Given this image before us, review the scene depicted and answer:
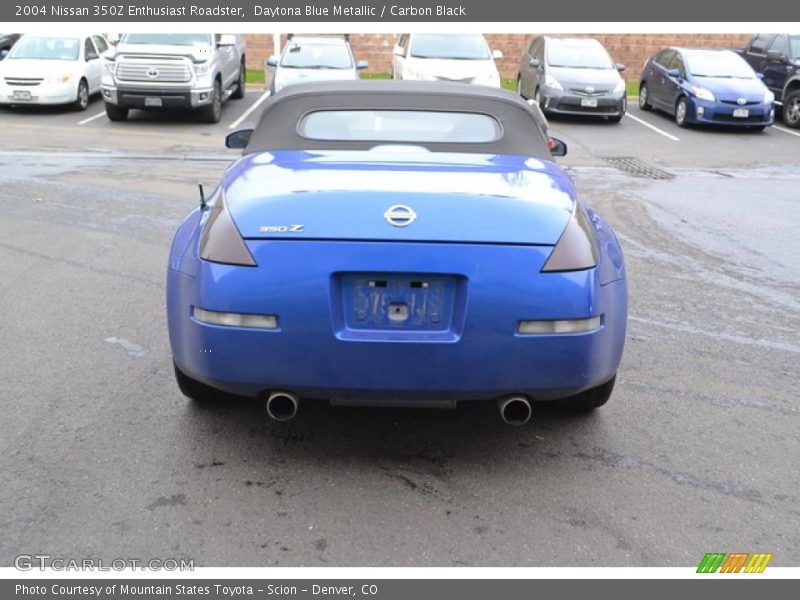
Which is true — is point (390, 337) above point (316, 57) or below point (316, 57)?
above

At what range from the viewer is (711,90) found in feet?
57.2

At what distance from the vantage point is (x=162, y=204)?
9430mm

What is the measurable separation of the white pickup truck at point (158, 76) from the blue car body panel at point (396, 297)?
44.1ft

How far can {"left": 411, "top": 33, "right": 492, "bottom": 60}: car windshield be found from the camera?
18.2 meters

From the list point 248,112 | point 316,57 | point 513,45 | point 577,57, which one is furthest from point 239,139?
point 513,45

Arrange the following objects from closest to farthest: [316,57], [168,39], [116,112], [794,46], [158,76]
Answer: [158,76]
[116,112]
[168,39]
[316,57]
[794,46]

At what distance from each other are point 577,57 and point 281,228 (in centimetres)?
1692

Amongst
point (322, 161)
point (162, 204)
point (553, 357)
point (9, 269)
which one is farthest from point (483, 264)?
point (162, 204)

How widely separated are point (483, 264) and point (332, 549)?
3.86 ft

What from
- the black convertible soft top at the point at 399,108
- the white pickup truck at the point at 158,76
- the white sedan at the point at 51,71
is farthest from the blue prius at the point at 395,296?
the white sedan at the point at 51,71

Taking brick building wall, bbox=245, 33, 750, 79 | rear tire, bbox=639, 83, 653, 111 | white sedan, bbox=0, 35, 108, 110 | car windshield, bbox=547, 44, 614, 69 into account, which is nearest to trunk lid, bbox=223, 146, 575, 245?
white sedan, bbox=0, 35, 108, 110

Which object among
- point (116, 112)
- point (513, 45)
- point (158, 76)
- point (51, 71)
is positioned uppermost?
point (158, 76)

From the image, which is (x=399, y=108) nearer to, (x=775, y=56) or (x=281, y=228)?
(x=281, y=228)
